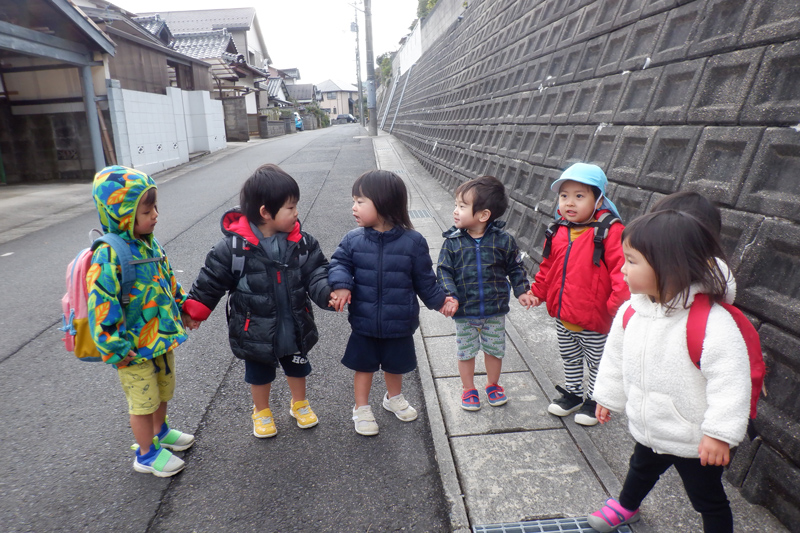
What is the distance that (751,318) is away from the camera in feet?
7.80

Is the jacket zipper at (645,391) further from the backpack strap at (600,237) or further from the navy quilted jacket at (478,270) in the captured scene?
the navy quilted jacket at (478,270)

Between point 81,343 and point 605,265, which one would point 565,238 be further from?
point 81,343

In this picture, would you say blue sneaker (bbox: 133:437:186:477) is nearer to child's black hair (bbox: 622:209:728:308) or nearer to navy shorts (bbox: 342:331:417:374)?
navy shorts (bbox: 342:331:417:374)

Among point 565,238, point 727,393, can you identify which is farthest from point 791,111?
point 727,393

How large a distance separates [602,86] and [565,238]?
240 centimetres

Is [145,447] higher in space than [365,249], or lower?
lower

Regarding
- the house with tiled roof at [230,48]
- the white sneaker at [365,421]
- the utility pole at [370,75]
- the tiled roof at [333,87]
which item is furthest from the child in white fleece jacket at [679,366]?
the tiled roof at [333,87]

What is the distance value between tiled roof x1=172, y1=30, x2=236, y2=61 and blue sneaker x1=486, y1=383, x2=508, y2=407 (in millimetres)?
29011

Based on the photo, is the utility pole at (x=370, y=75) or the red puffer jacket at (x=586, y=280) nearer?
the red puffer jacket at (x=586, y=280)

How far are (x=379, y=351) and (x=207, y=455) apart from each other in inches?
43.9

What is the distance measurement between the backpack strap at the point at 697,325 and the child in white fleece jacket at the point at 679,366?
0.06ft

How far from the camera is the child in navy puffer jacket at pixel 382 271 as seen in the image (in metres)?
2.80

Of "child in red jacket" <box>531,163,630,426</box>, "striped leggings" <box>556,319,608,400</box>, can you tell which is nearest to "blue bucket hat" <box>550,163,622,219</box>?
"child in red jacket" <box>531,163,630,426</box>

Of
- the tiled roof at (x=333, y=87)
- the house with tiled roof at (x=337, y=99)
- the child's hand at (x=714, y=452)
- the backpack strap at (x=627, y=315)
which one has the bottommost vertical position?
the house with tiled roof at (x=337, y=99)
